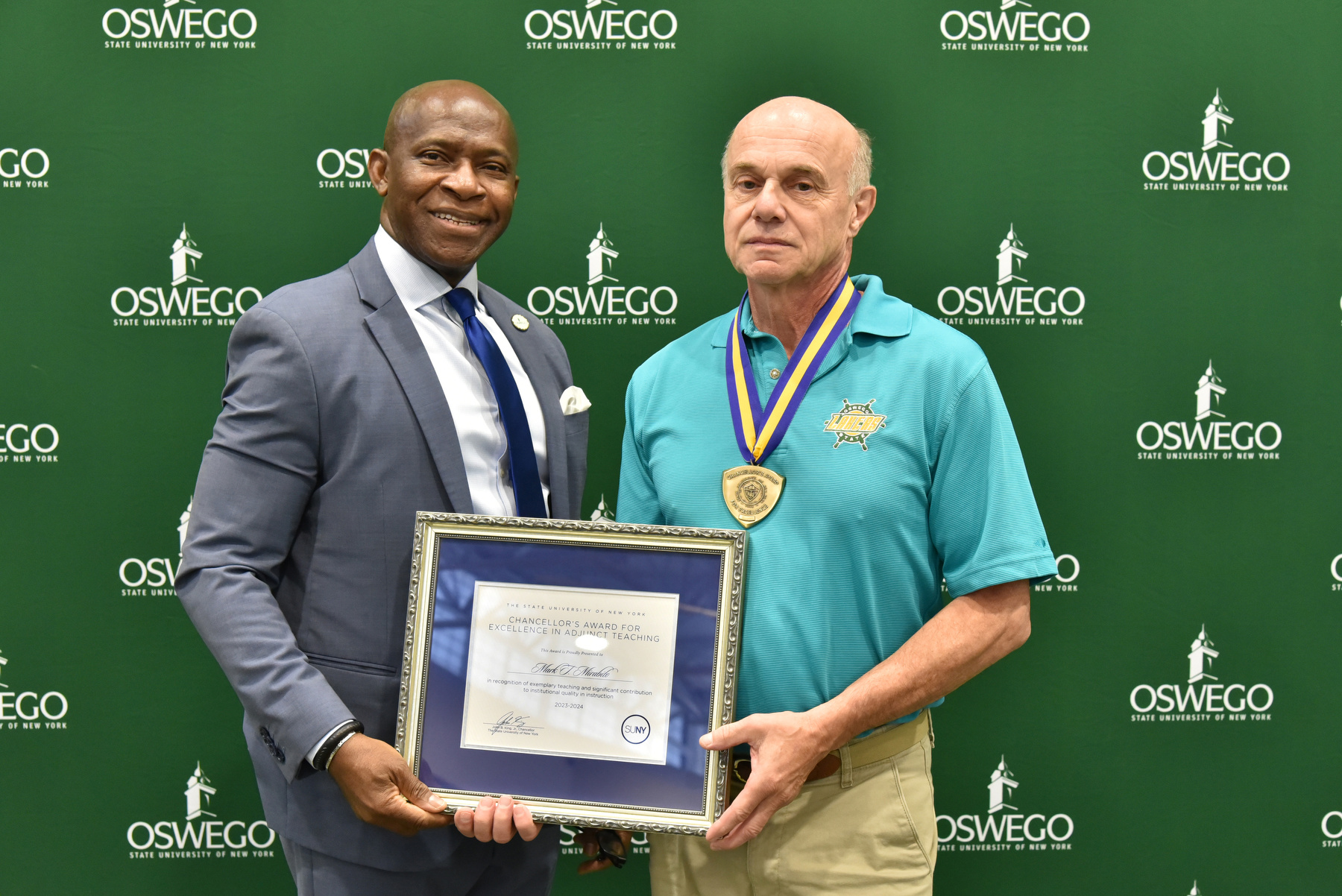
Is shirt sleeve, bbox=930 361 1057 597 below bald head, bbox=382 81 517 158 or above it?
below

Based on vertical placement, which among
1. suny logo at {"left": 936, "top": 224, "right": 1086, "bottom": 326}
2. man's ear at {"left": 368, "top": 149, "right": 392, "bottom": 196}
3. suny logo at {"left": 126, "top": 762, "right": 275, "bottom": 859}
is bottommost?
suny logo at {"left": 126, "top": 762, "right": 275, "bottom": 859}

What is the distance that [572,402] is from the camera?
2.27 m

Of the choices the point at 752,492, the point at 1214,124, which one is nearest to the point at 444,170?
the point at 752,492

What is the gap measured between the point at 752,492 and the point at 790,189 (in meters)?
0.63

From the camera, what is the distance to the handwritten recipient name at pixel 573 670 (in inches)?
71.6

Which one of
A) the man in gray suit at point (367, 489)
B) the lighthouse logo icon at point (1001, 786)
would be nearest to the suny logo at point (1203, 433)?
the lighthouse logo icon at point (1001, 786)

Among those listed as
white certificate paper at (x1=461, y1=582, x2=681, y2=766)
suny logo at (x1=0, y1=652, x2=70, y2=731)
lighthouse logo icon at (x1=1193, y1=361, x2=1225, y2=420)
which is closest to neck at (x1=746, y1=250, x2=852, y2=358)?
white certificate paper at (x1=461, y1=582, x2=681, y2=766)

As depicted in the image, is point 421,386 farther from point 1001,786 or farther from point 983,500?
point 1001,786

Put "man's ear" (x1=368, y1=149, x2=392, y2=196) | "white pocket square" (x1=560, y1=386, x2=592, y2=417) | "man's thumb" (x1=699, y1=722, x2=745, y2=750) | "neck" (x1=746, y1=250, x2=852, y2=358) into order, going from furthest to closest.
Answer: "white pocket square" (x1=560, y1=386, x2=592, y2=417) → "man's ear" (x1=368, y1=149, x2=392, y2=196) → "neck" (x1=746, y1=250, x2=852, y2=358) → "man's thumb" (x1=699, y1=722, x2=745, y2=750)

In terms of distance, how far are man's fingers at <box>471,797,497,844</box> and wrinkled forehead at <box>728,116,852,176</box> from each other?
1376 mm

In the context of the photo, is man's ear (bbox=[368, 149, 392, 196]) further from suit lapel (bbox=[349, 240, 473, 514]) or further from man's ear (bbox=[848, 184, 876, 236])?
man's ear (bbox=[848, 184, 876, 236])

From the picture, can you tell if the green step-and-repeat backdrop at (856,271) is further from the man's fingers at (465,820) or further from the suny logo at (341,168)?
the man's fingers at (465,820)

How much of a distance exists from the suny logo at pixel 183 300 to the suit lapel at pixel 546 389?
3.67ft

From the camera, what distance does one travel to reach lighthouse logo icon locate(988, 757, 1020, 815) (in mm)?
3174
